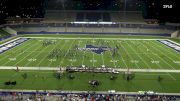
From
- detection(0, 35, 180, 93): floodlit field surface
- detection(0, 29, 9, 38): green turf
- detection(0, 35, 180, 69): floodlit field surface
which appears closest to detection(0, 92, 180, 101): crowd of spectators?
detection(0, 35, 180, 93): floodlit field surface

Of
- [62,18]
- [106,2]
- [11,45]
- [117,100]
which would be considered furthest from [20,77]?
[106,2]

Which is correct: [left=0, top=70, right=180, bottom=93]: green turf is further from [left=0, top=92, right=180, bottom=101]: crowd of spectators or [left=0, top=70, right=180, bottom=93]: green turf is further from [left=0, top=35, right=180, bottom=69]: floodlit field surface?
[left=0, top=35, right=180, bottom=69]: floodlit field surface

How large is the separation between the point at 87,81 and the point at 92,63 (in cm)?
819

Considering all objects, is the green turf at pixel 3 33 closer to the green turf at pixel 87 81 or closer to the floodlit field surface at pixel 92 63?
the floodlit field surface at pixel 92 63

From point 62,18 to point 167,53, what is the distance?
1830 inches

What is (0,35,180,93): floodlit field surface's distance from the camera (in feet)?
103

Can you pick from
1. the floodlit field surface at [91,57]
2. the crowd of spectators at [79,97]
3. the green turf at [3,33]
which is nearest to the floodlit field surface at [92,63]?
A: the floodlit field surface at [91,57]

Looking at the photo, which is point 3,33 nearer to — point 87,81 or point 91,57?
point 91,57

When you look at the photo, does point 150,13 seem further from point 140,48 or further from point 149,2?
point 140,48

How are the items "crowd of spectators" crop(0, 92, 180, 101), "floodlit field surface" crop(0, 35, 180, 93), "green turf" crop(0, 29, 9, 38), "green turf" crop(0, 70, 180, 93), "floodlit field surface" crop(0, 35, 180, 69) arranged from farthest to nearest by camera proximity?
"green turf" crop(0, 29, 9, 38) → "floodlit field surface" crop(0, 35, 180, 69) → "floodlit field surface" crop(0, 35, 180, 93) → "green turf" crop(0, 70, 180, 93) → "crowd of spectators" crop(0, 92, 180, 101)

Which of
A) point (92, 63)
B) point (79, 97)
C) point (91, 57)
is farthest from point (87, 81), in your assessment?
point (91, 57)

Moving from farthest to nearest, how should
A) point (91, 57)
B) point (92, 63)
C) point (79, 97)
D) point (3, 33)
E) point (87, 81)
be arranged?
point (3, 33) < point (91, 57) < point (92, 63) < point (87, 81) < point (79, 97)

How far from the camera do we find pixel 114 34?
79250 millimetres

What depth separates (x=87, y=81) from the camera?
108 ft
